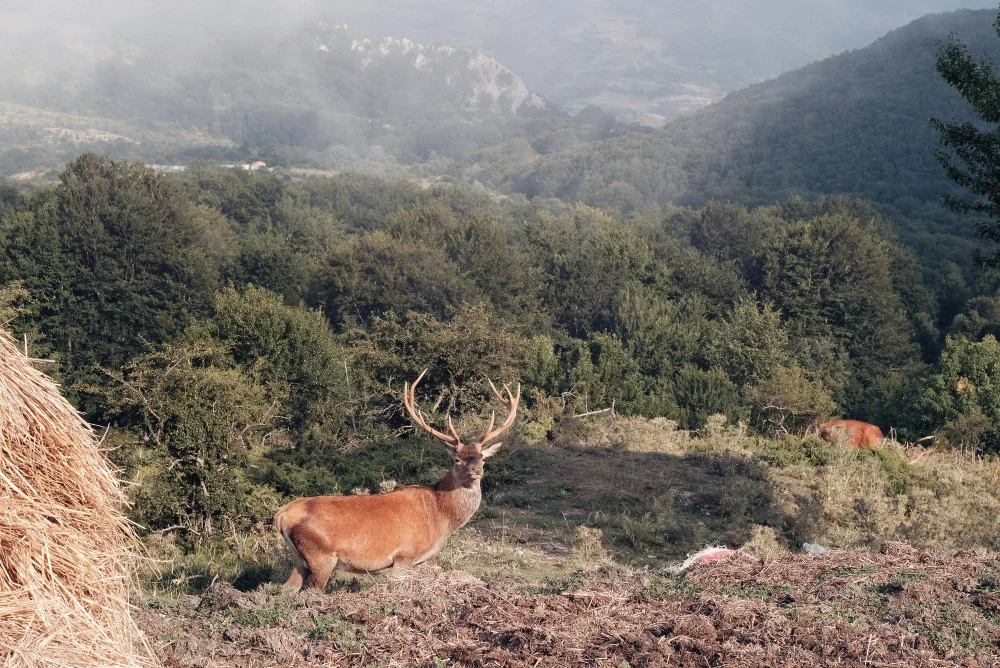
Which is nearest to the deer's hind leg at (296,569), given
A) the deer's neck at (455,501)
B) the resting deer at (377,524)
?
the resting deer at (377,524)

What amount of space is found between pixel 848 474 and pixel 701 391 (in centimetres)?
1874

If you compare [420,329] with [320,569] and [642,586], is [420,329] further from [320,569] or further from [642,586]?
[642,586]

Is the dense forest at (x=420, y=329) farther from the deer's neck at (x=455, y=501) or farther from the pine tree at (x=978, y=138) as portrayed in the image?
the pine tree at (x=978, y=138)

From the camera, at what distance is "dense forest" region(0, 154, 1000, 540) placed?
17.2 meters

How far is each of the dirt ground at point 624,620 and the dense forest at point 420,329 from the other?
4.68 m

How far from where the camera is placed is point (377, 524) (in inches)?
379

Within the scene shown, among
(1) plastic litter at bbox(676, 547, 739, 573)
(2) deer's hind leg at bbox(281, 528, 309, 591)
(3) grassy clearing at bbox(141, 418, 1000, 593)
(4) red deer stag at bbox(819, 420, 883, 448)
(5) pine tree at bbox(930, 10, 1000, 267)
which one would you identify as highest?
(5) pine tree at bbox(930, 10, 1000, 267)

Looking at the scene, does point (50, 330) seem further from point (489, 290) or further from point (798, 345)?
point (798, 345)

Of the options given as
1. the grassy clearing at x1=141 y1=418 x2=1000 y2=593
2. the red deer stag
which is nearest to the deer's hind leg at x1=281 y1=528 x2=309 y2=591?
the grassy clearing at x1=141 y1=418 x2=1000 y2=593

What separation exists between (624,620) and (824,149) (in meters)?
135

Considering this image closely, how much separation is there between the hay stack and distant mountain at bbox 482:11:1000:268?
242ft

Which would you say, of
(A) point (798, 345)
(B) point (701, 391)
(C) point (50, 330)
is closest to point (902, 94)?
(A) point (798, 345)

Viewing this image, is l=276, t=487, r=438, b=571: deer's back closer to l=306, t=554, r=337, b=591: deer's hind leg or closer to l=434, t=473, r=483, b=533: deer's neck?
l=306, t=554, r=337, b=591: deer's hind leg

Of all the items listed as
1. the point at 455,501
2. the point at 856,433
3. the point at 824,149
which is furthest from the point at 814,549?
the point at 824,149
